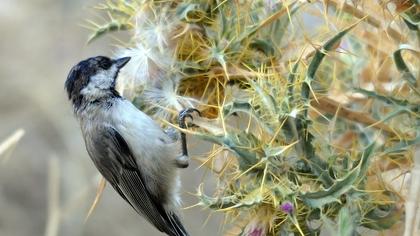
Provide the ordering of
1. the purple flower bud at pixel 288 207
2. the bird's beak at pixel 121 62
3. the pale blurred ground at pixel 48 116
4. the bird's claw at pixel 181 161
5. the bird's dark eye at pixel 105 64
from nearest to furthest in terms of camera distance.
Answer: the purple flower bud at pixel 288 207 < the bird's beak at pixel 121 62 < the bird's dark eye at pixel 105 64 < the bird's claw at pixel 181 161 < the pale blurred ground at pixel 48 116

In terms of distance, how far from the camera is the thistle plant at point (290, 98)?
1.88 m

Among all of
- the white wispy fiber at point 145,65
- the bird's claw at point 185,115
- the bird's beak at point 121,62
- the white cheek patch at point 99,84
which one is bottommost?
the white cheek patch at point 99,84

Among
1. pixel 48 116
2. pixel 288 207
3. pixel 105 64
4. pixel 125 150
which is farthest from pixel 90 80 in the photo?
pixel 48 116

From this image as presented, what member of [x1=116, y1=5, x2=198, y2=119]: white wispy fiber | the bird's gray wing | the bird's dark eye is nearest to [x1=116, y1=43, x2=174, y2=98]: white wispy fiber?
[x1=116, y1=5, x2=198, y2=119]: white wispy fiber

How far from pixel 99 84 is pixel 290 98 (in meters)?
1.28

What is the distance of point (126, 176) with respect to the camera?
3.03m

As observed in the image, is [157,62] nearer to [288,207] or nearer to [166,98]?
[166,98]

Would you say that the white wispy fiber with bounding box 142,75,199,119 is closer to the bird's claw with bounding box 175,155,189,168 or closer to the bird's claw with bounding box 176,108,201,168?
the bird's claw with bounding box 176,108,201,168

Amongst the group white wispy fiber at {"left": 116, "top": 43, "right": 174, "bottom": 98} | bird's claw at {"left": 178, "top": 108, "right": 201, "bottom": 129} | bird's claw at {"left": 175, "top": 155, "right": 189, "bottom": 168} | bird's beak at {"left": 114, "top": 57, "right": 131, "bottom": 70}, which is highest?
white wispy fiber at {"left": 116, "top": 43, "right": 174, "bottom": 98}

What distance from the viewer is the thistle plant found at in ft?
6.16

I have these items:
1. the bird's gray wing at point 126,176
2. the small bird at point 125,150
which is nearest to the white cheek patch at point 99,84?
the small bird at point 125,150

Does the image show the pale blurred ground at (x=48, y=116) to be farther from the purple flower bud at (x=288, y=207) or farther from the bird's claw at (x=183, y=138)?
the purple flower bud at (x=288, y=207)

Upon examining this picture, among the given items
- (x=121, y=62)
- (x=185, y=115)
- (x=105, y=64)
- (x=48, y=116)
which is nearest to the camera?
(x=185, y=115)

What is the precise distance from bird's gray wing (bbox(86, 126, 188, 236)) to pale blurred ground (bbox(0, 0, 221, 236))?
6.26 ft
